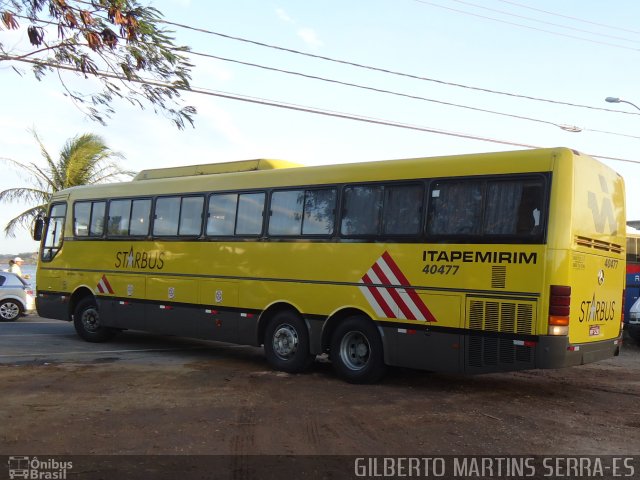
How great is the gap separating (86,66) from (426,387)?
248 inches

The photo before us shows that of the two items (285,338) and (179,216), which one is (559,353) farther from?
(179,216)

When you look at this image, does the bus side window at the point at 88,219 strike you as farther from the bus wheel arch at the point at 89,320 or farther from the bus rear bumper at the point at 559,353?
the bus rear bumper at the point at 559,353

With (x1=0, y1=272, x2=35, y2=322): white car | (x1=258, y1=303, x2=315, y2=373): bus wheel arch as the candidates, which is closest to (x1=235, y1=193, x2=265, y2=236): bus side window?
(x1=258, y1=303, x2=315, y2=373): bus wheel arch

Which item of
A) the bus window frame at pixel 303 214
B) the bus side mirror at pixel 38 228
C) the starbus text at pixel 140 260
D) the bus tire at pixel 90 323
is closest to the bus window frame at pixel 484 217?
the bus window frame at pixel 303 214

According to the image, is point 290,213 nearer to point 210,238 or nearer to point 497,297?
point 210,238

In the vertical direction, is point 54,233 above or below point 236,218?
below

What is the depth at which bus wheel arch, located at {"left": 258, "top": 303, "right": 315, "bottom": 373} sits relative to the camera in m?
10.5

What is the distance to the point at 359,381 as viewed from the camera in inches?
386

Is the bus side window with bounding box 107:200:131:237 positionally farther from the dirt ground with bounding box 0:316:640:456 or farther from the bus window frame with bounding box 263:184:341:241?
the bus window frame with bounding box 263:184:341:241

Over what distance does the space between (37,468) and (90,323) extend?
911cm

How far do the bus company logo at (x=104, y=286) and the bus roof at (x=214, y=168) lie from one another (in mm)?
2194

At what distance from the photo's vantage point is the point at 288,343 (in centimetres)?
1076

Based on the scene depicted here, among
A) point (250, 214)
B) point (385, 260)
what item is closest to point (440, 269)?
point (385, 260)

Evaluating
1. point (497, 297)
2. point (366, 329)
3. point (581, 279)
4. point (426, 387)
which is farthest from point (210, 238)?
point (581, 279)
